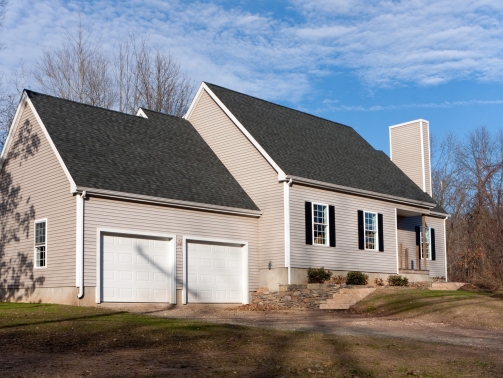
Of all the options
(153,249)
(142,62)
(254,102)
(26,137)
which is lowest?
(153,249)

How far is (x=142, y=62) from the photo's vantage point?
45.3 m

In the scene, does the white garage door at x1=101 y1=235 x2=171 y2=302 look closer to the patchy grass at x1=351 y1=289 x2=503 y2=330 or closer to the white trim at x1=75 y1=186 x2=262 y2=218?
the white trim at x1=75 y1=186 x2=262 y2=218

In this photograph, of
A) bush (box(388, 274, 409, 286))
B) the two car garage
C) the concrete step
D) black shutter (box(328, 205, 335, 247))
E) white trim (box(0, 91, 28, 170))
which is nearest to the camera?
the two car garage

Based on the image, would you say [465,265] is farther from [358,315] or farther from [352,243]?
[358,315]

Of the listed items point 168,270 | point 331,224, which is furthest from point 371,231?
point 168,270

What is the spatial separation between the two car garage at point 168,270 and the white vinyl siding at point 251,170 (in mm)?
993

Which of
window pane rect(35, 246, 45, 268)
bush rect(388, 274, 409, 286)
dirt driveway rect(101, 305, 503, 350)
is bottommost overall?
dirt driveway rect(101, 305, 503, 350)

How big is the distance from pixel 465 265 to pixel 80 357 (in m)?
30.6

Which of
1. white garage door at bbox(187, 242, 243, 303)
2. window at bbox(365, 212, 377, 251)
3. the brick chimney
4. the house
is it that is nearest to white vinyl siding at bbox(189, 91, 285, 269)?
the house

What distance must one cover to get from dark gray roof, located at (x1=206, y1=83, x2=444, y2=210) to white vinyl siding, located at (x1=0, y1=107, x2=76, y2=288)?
7.78 m

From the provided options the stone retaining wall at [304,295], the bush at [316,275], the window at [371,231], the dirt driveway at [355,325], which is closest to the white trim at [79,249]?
the dirt driveway at [355,325]

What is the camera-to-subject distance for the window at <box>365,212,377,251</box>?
2675 cm

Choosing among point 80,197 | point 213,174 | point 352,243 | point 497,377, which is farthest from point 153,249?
point 497,377

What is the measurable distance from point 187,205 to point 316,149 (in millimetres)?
7942
